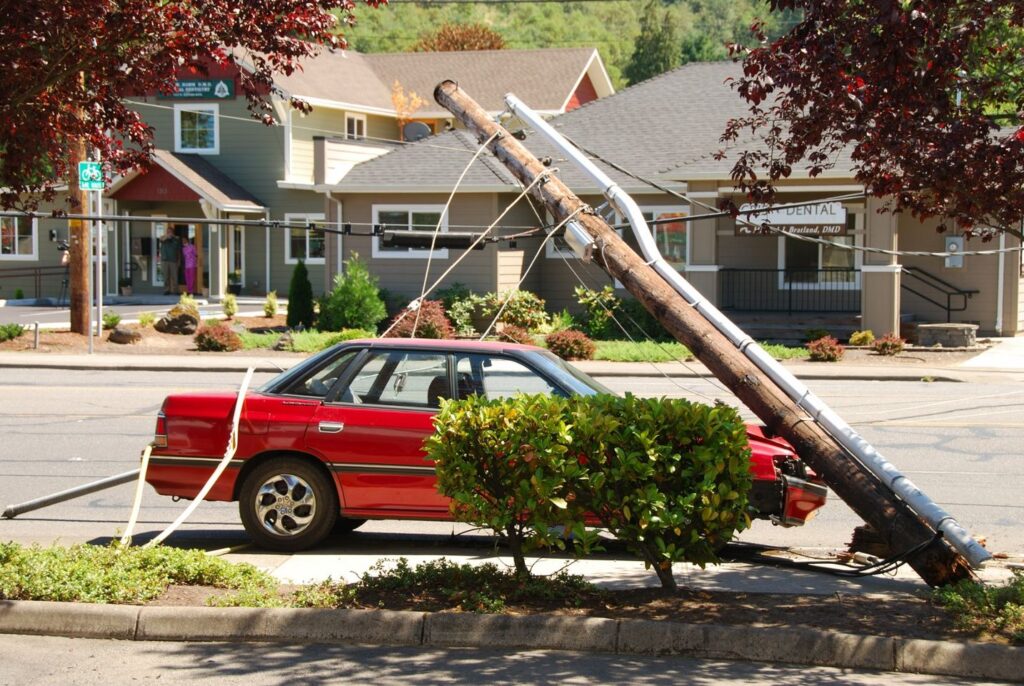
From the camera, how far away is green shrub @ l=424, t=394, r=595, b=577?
6.66 m

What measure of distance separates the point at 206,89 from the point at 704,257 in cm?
1985

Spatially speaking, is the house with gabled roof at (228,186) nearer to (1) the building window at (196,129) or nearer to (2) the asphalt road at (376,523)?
(1) the building window at (196,129)

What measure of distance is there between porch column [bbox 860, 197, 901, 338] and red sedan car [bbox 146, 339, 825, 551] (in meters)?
16.9

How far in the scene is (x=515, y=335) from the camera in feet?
77.1

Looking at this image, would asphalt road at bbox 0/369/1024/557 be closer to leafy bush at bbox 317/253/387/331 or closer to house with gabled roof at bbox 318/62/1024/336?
leafy bush at bbox 317/253/387/331

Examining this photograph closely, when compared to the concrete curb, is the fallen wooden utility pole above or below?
above

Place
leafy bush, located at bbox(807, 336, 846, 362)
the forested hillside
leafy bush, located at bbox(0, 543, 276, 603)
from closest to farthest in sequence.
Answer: leafy bush, located at bbox(0, 543, 276, 603)
leafy bush, located at bbox(807, 336, 846, 362)
the forested hillside

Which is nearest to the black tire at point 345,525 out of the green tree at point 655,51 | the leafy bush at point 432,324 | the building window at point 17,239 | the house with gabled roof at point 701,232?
the leafy bush at point 432,324

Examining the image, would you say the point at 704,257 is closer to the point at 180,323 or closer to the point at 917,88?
the point at 180,323

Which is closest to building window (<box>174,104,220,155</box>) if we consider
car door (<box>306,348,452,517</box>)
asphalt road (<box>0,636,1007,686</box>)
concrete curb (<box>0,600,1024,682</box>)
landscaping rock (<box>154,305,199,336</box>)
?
landscaping rock (<box>154,305,199,336</box>)

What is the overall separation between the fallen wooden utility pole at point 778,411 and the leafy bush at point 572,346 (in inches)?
588

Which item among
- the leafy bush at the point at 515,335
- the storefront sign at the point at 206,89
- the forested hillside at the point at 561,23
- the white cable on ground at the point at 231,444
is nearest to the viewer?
the white cable on ground at the point at 231,444

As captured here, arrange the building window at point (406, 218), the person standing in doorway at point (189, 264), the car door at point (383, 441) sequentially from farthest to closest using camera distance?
the person standing in doorway at point (189, 264), the building window at point (406, 218), the car door at point (383, 441)

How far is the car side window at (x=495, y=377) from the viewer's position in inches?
349
